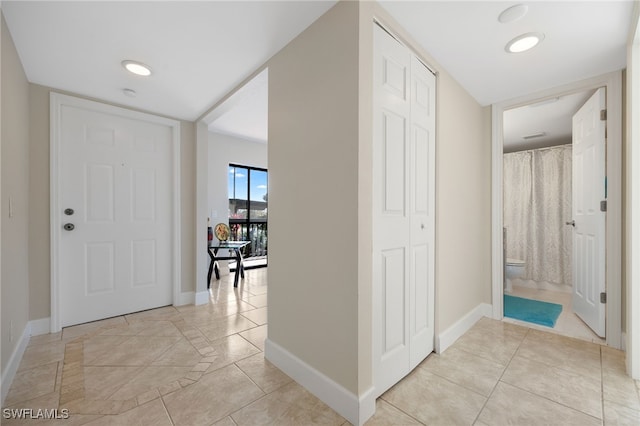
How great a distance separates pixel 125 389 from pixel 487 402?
213 centimetres

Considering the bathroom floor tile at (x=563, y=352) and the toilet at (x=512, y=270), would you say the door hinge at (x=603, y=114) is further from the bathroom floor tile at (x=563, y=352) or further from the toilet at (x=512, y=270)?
the toilet at (x=512, y=270)

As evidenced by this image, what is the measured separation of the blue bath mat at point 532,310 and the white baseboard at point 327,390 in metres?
2.32

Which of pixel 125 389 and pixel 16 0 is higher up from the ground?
pixel 16 0

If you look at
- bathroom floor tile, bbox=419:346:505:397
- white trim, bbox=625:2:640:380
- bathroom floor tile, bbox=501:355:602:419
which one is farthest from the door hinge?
bathroom floor tile, bbox=419:346:505:397

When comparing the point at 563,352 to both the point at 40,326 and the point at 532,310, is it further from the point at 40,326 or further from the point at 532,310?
the point at 40,326

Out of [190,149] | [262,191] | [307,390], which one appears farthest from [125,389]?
[262,191]

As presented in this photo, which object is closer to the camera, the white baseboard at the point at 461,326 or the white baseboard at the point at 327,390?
the white baseboard at the point at 327,390

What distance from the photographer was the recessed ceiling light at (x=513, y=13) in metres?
1.55

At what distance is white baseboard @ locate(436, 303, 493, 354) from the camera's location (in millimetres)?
2105

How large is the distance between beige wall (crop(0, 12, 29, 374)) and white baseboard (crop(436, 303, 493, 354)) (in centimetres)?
283

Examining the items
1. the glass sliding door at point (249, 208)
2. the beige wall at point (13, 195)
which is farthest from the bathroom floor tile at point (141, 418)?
the glass sliding door at point (249, 208)

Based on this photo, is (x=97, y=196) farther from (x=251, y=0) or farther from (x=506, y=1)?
(x=506, y=1)

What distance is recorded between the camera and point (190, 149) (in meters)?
3.30

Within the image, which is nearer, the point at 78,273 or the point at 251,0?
the point at 251,0
